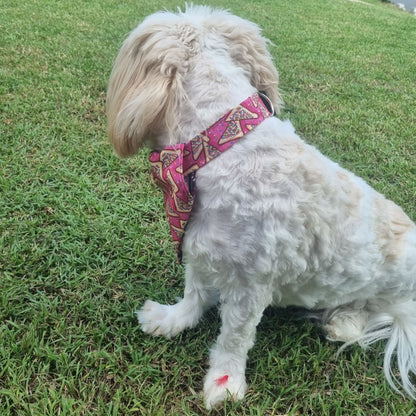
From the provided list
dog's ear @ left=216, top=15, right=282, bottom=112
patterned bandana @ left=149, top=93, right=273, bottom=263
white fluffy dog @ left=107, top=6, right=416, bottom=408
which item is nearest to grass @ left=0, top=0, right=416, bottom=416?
white fluffy dog @ left=107, top=6, right=416, bottom=408

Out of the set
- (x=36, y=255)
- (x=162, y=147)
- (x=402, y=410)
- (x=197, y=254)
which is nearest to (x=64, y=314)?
(x=36, y=255)

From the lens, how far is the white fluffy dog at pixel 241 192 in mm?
1493

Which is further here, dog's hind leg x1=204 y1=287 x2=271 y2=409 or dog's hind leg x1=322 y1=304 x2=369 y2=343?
dog's hind leg x1=322 y1=304 x2=369 y2=343

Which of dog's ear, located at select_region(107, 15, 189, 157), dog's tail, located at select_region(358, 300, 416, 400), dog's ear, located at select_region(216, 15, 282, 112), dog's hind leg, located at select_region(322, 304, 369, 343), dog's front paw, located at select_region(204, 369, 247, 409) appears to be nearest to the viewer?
dog's ear, located at select_region(107, 15, 189, 157)

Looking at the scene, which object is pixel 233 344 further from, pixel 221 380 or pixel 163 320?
pixel 163 320

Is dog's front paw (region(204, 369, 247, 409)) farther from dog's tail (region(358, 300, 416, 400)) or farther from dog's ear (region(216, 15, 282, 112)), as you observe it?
dog's ear (region(216, 15, 282, 112))

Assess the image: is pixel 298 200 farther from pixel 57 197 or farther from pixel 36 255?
pixel 57 197

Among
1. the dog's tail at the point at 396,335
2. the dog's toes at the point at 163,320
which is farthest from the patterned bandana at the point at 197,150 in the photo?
the dog's tail at the point at 396,335

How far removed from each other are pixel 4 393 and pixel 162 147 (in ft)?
4.29

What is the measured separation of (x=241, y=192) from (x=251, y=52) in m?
0.66

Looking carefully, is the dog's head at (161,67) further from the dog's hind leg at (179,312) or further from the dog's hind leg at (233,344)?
the dog's hind leg at (179,312)

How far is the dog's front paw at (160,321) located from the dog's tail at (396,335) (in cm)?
104

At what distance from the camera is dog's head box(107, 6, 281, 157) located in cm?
147

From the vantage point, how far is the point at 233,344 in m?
1.88
